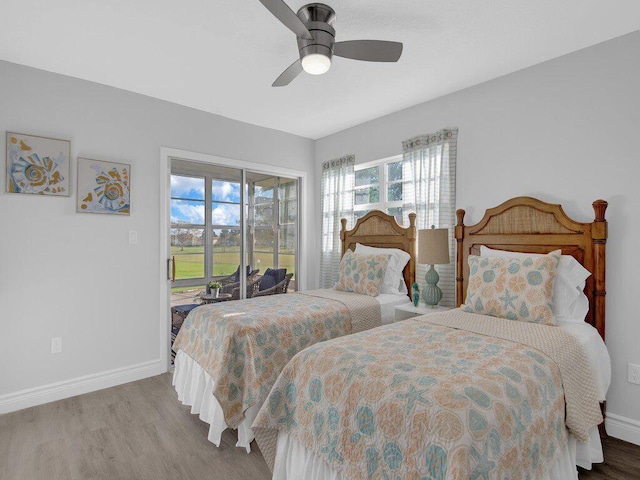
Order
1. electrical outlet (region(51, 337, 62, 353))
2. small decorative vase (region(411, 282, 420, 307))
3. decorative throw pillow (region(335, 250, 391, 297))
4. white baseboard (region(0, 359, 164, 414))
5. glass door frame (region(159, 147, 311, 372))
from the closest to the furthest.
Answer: white baseboard (region(0, 359, 164, 414)), electrical outlet (region(51, 337, 62, 353)), small decorative vase (region(411, 282, 420, 307)), decorative throw pillow (region(335, 250, 391, 297)), glass door frame (region(159, 147, 311, 372))

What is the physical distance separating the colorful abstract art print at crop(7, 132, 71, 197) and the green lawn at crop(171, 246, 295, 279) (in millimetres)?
1126

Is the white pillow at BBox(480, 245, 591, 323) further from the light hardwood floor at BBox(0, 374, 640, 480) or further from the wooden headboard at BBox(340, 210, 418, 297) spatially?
the wooden headboard at BBox(340, 210, 418, 297)

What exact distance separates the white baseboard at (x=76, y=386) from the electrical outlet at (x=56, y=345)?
27 cm

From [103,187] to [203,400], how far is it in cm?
205

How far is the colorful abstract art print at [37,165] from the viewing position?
2.69 m

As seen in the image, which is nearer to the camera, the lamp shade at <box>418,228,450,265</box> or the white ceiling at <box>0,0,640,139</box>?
the white ceiling at <box>0,0,640,139</box>

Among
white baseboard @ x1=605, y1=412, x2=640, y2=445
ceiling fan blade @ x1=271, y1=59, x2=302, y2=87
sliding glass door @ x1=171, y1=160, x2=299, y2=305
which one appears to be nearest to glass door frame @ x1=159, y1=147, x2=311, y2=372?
sliding glass door @ x1=171, y1=160, x2=299, y2=305

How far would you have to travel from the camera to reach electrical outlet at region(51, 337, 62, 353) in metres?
2.87

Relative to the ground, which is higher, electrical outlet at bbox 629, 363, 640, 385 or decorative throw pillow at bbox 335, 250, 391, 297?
decorative throw pillow at bbox 335, 250, 391, 297

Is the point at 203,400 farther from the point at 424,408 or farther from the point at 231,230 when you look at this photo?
the point at 231,230

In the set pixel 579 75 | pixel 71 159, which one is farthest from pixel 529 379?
pixel 71 159

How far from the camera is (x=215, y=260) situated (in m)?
3.92

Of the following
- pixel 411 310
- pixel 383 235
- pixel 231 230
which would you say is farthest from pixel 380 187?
pixel 231 230

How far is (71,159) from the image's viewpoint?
296 centimetres
